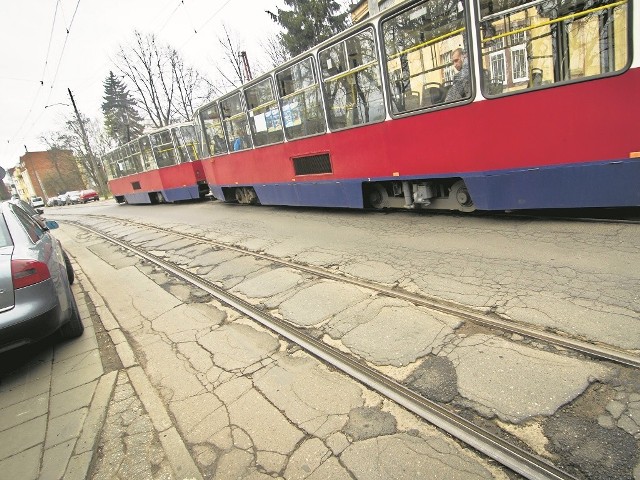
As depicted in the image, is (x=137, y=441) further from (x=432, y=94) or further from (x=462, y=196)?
(x=432, y=94)

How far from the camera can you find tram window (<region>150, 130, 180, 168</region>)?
651 inches

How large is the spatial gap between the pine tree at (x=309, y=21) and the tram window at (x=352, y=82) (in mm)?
20105

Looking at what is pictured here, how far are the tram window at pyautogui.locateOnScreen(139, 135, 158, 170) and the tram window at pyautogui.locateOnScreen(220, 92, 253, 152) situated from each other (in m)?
8.17

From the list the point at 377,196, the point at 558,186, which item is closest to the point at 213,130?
the point at 377,196

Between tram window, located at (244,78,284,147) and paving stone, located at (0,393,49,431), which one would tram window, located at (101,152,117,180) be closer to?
tram window, located at (244,78,284,147)

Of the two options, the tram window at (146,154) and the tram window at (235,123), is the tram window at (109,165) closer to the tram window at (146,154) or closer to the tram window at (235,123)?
the tram window at (146,154)

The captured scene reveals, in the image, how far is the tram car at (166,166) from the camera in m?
16.2

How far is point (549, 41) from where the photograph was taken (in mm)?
4504

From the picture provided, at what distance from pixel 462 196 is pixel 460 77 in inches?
73.1

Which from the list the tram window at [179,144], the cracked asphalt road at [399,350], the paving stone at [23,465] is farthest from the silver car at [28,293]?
the tram window at [179,144]

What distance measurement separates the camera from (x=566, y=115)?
15.0 ft

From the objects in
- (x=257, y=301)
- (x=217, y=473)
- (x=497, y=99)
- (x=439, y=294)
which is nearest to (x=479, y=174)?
(x=497, y=99)

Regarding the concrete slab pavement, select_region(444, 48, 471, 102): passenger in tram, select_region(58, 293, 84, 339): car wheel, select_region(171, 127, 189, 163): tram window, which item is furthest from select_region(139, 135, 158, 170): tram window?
select_region(444, 48, 471, 102): passenger in tram

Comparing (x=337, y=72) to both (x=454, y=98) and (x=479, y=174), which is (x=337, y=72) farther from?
(x=479, y=174)
